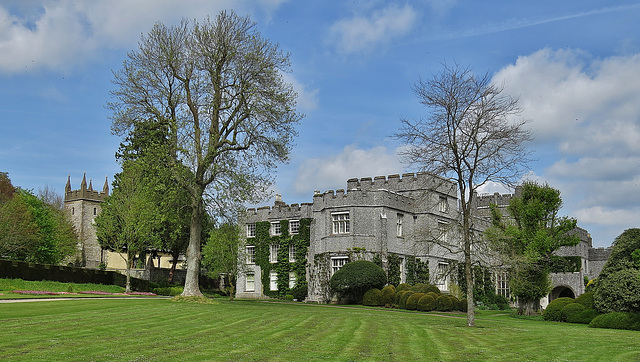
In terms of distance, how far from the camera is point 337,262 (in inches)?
1590

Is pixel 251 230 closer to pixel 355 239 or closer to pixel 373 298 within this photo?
pixel 355 239

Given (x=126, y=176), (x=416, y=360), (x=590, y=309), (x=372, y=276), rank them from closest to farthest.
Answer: (x=416, y=360), (x=590, y=309), (x=372, y=276), (x=126, y=176)

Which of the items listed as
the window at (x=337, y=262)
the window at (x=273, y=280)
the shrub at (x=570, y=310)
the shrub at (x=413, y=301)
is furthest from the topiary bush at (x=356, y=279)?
the shrub at (x=570, y=310)

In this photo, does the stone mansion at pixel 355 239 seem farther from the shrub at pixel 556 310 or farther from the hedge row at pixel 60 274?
the hedge row at pixel 60 274

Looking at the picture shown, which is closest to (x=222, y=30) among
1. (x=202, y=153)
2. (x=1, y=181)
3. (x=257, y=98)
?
(x=257, y=98)

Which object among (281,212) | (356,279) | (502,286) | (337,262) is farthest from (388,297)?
(502,286)

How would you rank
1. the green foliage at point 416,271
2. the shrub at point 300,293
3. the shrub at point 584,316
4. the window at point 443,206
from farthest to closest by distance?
the window at point 443,206
the shrub at point 300,293
the green foliage at point 416,271
the shrub at point 584,316

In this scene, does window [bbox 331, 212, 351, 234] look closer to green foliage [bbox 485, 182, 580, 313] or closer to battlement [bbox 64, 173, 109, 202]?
green foliage [bbox 485, 182, 580, 313]

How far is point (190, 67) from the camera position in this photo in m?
29.7

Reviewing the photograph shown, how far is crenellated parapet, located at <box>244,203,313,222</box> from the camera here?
47.1 meters

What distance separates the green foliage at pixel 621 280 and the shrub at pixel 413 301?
10.4 m

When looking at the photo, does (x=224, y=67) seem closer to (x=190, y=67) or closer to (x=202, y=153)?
(x=190, y=67)

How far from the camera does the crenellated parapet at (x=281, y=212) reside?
47.1m

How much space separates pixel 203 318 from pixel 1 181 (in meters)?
47.8
